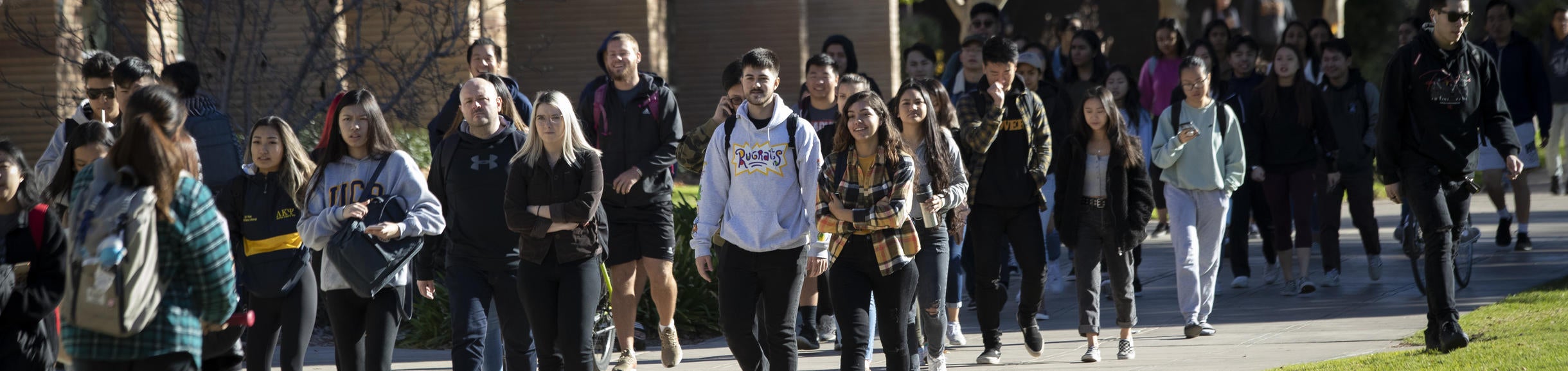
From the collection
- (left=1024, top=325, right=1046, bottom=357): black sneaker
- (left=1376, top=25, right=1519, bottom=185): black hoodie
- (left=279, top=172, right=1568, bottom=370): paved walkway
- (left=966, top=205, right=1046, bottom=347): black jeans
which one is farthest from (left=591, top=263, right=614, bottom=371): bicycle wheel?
(left=1376, top=25, right=1519, bottom=185): black hoodie

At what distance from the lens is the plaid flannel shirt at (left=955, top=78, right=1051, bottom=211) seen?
26.0 ft

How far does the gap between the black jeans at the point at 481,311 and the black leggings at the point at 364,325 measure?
0.97 ft

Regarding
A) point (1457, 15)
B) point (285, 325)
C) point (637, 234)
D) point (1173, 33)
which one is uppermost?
point (1173, 33)

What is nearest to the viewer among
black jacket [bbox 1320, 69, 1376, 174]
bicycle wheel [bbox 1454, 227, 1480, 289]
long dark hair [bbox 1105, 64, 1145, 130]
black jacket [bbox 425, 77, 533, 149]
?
black jacket [bbox 425, 77, 533, 149]

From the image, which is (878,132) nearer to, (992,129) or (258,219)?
(992,129)

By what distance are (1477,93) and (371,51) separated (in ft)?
21.8

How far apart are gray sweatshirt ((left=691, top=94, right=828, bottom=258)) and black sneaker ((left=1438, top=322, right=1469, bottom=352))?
317 cm

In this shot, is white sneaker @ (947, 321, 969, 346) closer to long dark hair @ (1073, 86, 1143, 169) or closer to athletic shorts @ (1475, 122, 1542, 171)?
long dark hair @ (1073, 86, 1143, 169)

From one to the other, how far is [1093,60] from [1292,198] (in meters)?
1.92

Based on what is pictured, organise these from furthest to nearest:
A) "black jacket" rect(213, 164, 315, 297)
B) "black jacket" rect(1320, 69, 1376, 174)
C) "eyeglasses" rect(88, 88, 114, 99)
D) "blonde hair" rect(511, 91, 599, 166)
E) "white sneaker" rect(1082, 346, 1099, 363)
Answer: "black jacket" rect(1320, 69, 1376, 174) < "white sneaker" rect(1082, 346, 1099, 363) < "eyeglasses" rect(88, 88, 114, 99) < "blonde hair" rect(511, 91, 599, 166) < "black jacket" rect(213, 164, 315, 297)

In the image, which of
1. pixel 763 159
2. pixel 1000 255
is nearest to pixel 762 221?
pixel 763 159

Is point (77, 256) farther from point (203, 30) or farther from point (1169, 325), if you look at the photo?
point (1169, 325)

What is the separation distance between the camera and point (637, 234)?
7801 mm

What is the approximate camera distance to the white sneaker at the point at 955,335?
8469mm
